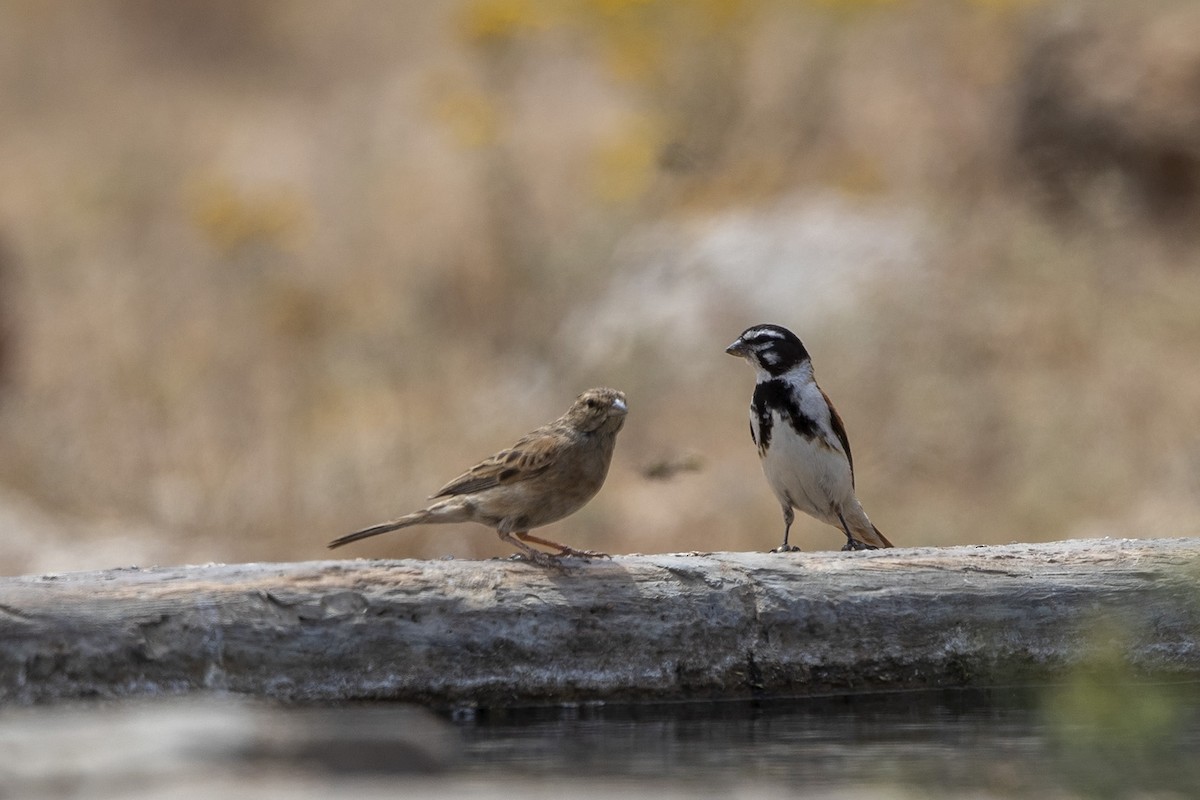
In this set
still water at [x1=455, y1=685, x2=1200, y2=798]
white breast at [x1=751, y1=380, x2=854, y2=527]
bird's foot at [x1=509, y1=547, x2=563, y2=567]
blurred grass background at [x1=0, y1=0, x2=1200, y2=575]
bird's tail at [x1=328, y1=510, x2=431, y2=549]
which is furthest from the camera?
blurred grass background at [x1=0, y1=0, x2=1200, y2=575]

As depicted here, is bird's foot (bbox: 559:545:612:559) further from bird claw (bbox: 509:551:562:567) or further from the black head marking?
the black head marking

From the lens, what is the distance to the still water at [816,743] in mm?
4312

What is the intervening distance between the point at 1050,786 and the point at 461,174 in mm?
13889

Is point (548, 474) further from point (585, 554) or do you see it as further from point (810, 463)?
point (810, 463)

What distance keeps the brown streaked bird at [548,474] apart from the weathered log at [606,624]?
0.31 meters

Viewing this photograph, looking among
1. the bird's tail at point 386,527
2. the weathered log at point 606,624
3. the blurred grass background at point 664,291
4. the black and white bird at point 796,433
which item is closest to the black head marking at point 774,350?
the black and white bird at point 796,433

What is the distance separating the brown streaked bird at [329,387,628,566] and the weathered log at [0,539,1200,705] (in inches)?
12.4

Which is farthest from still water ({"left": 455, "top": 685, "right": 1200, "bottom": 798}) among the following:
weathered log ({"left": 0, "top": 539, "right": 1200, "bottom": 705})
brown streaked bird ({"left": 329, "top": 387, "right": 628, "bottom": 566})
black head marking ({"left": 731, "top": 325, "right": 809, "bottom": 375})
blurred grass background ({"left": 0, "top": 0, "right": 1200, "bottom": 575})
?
blurred grass background ({"left": 0, "top": 0, "right": 1200, "bottom": 575})

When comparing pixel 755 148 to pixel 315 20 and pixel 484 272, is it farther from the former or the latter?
pixel 315 20

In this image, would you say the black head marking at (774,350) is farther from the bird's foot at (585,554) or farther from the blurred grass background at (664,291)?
the blurred grass background at (664,291)

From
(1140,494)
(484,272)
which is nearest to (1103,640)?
(1140,494)


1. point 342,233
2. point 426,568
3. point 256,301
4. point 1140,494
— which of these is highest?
point 342,233

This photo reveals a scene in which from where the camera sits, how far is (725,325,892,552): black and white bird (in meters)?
6.59

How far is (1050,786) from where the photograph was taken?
13.3 ft
